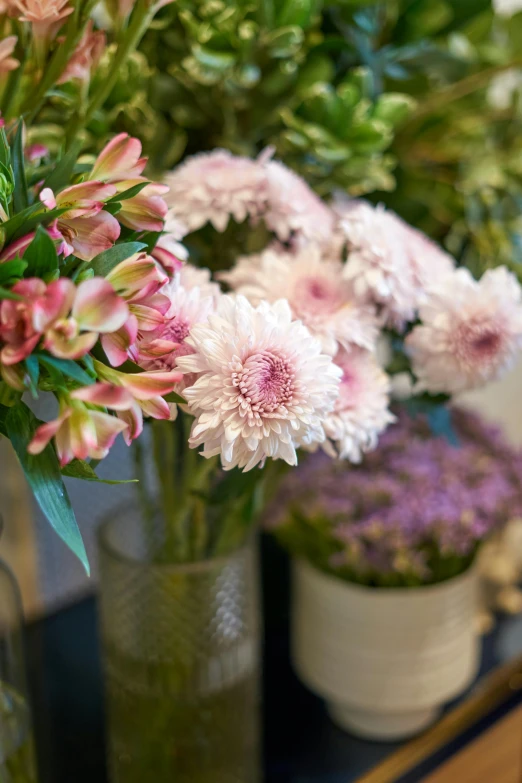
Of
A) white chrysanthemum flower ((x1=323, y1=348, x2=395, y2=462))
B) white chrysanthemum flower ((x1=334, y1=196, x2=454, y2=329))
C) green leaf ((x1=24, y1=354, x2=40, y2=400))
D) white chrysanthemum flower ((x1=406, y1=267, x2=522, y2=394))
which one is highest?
green leaf ((x1=24, y1=354, x2=40, y2=400))

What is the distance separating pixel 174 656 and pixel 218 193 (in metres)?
0.33

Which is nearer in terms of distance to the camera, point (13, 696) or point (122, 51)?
point (122, 51)

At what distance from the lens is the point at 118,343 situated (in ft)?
0.93

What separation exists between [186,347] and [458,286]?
0.17 m

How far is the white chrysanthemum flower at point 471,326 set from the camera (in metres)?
0.43

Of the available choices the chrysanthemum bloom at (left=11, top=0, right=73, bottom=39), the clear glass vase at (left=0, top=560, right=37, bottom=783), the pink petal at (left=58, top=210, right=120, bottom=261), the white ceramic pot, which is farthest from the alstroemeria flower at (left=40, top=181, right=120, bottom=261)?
the white ceramic pot

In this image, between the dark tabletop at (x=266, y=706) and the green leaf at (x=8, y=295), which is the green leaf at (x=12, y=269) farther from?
the dark tabletop at (x=266, y=706)

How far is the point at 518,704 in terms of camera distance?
74 centimetres

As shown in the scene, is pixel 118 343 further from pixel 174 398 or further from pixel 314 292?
pixel 314 292

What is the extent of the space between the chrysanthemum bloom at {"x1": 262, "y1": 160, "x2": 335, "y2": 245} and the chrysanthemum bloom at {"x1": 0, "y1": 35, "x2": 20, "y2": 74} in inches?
5.6

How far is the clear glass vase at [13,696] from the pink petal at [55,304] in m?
0.32

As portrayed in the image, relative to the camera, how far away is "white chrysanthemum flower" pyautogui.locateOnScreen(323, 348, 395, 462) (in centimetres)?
39

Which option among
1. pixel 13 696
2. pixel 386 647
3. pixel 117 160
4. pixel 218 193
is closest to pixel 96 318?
pixel 117 160

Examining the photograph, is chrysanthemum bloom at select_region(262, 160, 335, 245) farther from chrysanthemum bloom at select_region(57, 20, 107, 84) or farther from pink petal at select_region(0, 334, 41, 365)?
pink petal at select_region(0, 334, 41, 365)
